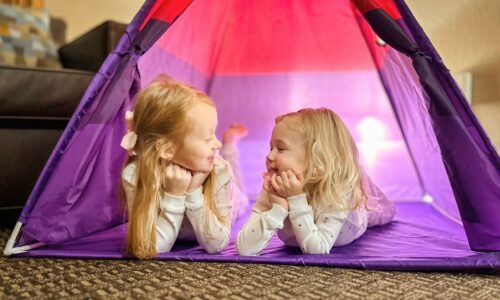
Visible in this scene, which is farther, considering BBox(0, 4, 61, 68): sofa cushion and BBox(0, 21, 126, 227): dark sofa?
BBox(0, 4, 61, 68): sofa cushion

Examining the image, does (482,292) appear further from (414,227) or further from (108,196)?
(108,196)

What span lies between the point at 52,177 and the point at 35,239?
153mm

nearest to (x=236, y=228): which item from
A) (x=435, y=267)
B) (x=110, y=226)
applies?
(x=110, y=226)

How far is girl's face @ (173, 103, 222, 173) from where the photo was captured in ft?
3.42

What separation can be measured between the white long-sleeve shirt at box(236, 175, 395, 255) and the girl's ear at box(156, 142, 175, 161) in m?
0.22

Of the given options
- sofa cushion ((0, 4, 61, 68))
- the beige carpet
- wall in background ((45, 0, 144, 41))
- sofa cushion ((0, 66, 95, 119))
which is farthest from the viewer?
wall in background ((45, 0, 144, 41))

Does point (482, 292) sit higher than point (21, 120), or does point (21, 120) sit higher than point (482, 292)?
point (21, 120)

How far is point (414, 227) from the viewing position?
133cm

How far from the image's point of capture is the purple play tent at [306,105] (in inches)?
38.5

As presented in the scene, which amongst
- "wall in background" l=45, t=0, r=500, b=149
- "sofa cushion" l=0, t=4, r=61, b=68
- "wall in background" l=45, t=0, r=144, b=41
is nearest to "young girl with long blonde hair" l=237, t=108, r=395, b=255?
"wall in background" l=45, t=0, r=500, b=149

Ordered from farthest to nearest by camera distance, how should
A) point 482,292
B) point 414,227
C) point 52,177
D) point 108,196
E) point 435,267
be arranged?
point 414,227 → point 108,196 → point 52,177 → point 435,267 → point 482,292

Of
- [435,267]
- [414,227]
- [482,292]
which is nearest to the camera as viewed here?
[482,292]

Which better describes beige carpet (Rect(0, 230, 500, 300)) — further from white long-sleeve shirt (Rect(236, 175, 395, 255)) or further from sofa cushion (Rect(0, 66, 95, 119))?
sofa cushion (Rect(0, 66, 95, 119))

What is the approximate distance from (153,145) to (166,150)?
3 centimetres
